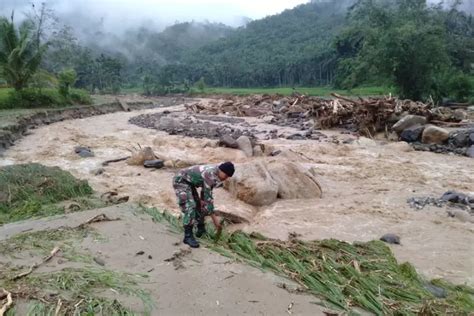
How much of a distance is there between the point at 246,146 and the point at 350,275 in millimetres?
9586

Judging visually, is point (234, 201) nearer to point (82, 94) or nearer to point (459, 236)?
point (459, 236)

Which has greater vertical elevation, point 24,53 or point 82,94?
point 24,53

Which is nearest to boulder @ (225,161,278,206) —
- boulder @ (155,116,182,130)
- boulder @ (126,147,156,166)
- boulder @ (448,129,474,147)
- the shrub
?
boulder @ (126,147,156,166)

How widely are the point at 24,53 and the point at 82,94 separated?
25.5 ft

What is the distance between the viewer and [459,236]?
721 centimetres

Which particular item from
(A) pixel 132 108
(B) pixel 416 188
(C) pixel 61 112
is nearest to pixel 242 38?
(A) pixel 132 108

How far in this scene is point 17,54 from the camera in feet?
77.7

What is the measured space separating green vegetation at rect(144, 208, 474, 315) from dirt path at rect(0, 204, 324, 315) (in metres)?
0.25

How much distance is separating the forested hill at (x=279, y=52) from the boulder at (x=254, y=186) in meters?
54.7

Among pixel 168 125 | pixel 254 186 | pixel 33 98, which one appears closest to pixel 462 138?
pixel 254 186

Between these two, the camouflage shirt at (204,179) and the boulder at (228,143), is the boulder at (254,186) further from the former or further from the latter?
the boulder at (228,143)

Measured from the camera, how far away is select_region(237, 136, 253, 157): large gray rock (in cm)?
1359

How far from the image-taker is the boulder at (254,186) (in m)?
8.85

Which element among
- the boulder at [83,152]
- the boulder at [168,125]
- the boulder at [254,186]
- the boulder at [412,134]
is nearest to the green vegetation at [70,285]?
the boulder at [254,186]
